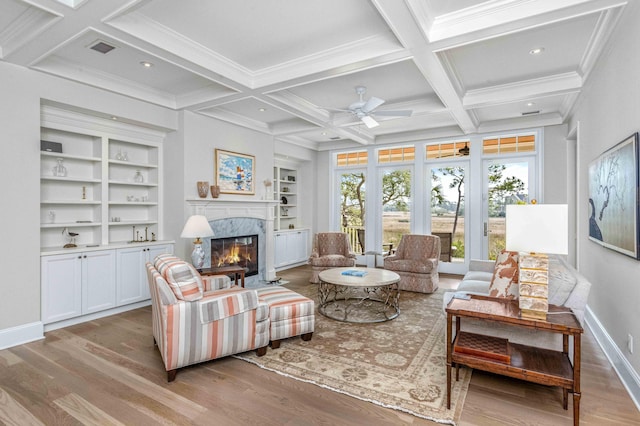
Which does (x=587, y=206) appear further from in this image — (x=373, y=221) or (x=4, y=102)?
(x=4, y=102)

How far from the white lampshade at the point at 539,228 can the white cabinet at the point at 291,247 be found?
535 centimetres

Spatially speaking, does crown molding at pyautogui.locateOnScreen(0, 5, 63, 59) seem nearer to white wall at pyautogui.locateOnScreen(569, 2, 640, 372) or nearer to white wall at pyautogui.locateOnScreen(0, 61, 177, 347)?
white wall at pyautogui.locateOnScreen(0, 61, 177, 347)

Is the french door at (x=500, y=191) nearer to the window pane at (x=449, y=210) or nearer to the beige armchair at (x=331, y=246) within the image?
the window pane at (x=449, y=210)

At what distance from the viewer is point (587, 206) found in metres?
3.96

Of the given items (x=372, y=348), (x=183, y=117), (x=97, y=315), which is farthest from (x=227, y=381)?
(x=183, y=117)

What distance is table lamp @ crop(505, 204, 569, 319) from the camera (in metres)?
2.19

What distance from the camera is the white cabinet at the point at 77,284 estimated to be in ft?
12.4

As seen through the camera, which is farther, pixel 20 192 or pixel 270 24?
pixel 20 192

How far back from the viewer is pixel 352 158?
805cm

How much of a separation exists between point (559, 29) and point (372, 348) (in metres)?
3.41

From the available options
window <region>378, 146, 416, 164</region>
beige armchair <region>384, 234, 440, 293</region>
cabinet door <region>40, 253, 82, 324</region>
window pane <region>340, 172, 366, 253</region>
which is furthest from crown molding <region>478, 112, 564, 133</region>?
cabinet door <region>40, 253, 82, 324</region>

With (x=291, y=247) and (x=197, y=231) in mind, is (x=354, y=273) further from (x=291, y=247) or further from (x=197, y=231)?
(x=291, y=247)

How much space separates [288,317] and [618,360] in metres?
2.83

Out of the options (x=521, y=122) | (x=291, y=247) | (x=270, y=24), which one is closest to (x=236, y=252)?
(x=291, y=247)
